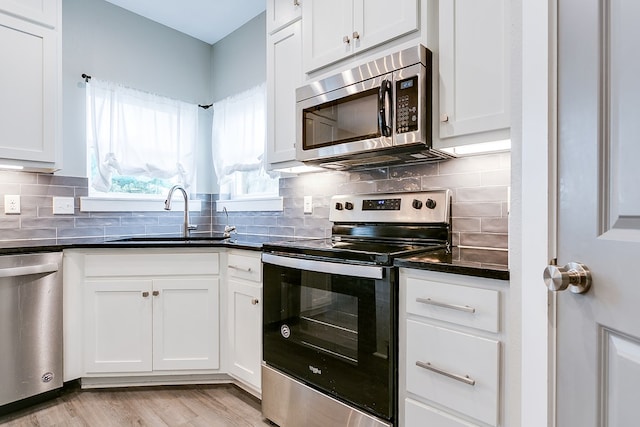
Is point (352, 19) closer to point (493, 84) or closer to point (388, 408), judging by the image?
point (493, 84)

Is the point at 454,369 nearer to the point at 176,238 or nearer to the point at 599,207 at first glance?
the point at 599,207

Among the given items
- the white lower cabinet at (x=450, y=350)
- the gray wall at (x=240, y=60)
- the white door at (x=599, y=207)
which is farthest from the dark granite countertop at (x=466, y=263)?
the gray wall at (x=240, y=60)

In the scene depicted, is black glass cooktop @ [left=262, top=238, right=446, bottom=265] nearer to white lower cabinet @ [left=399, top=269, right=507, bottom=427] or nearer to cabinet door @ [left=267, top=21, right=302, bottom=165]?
white lower cabinet @ [left=399, top=269, right=507, bottom=427]

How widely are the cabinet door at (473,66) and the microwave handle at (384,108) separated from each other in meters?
0.22

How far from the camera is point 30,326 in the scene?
2.01 meters

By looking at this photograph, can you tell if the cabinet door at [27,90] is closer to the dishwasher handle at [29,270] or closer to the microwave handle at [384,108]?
the dishwasher handle at [29,270]

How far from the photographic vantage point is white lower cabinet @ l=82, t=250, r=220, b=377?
2.19m

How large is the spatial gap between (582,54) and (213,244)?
78.4 inches

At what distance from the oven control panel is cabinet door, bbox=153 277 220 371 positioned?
898 mm

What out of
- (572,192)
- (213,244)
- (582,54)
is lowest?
(213,244)

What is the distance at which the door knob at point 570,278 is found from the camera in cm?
69

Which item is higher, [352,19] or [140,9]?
[140,9]

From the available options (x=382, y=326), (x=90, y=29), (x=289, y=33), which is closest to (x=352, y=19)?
(x=289, y=33)

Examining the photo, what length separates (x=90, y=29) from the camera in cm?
265
